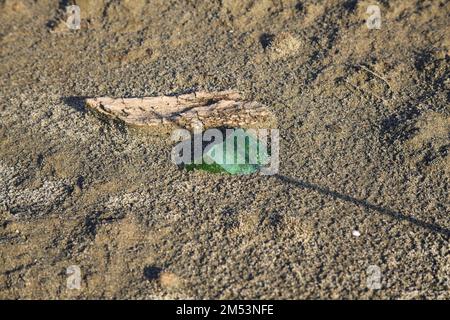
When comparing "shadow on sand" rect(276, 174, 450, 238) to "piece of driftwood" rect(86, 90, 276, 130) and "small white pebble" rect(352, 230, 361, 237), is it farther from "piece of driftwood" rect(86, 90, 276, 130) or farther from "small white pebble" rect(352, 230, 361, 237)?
"piece of driftwood" rect(86, 90, 276, 130)

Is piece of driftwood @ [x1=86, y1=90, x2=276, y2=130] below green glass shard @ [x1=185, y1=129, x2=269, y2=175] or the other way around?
the other way around

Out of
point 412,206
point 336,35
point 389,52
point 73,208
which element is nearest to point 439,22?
point 389,52

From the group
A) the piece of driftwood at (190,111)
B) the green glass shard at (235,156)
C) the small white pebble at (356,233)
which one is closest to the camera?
the small white pebble at (356,233)

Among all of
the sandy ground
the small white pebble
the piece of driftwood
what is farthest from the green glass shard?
the small white pebble

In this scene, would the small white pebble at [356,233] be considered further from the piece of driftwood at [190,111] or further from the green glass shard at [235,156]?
the piece of driftwood at [190,111]

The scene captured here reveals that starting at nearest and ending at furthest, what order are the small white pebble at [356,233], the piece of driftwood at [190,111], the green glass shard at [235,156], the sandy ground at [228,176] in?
the sandy ground at [228,176]
the small white pebble at [356,233]
the green glass shard at [235,156]
the piece of driftwood at [190,111]

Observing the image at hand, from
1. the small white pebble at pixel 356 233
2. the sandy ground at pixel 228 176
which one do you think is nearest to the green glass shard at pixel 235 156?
the sandy ground at pixel 228 176

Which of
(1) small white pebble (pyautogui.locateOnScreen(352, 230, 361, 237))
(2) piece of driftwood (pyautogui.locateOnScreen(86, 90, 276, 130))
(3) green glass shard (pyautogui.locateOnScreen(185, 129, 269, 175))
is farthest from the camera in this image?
(2) piece of driftwood (pyautogui.locateOnScreen(86, 90, 276, 130))
